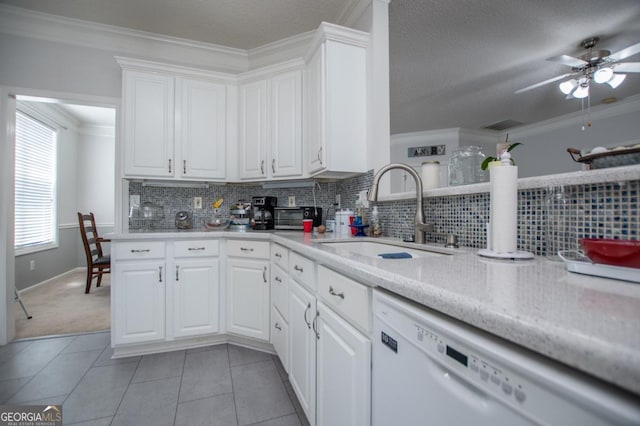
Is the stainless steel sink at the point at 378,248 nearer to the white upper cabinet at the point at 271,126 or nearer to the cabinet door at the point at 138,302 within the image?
the white upper cabinet at the point at 271,126

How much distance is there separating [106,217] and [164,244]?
160 inches

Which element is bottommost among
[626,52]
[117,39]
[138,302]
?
[138,302]

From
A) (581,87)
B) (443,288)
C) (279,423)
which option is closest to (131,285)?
(279,423)

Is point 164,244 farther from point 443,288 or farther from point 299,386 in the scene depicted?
point 443,288

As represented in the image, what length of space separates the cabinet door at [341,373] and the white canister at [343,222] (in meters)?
1.05

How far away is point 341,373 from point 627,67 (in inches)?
137

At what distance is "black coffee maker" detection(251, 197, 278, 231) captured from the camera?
8.13 feet

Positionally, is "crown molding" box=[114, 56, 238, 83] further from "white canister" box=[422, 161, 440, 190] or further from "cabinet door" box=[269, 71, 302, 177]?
"white canister" box=[422, 161, 440, 190]

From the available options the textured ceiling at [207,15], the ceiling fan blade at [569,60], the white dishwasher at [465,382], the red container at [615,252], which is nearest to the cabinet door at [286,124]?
the textured ceiling at [207,15]

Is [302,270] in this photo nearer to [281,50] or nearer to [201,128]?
[201,128]

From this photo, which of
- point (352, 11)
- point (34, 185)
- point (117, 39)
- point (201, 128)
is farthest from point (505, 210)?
point (34, 185)

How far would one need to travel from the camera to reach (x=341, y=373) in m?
0.95

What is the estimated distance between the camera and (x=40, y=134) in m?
4.06

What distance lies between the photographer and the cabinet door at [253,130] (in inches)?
100
